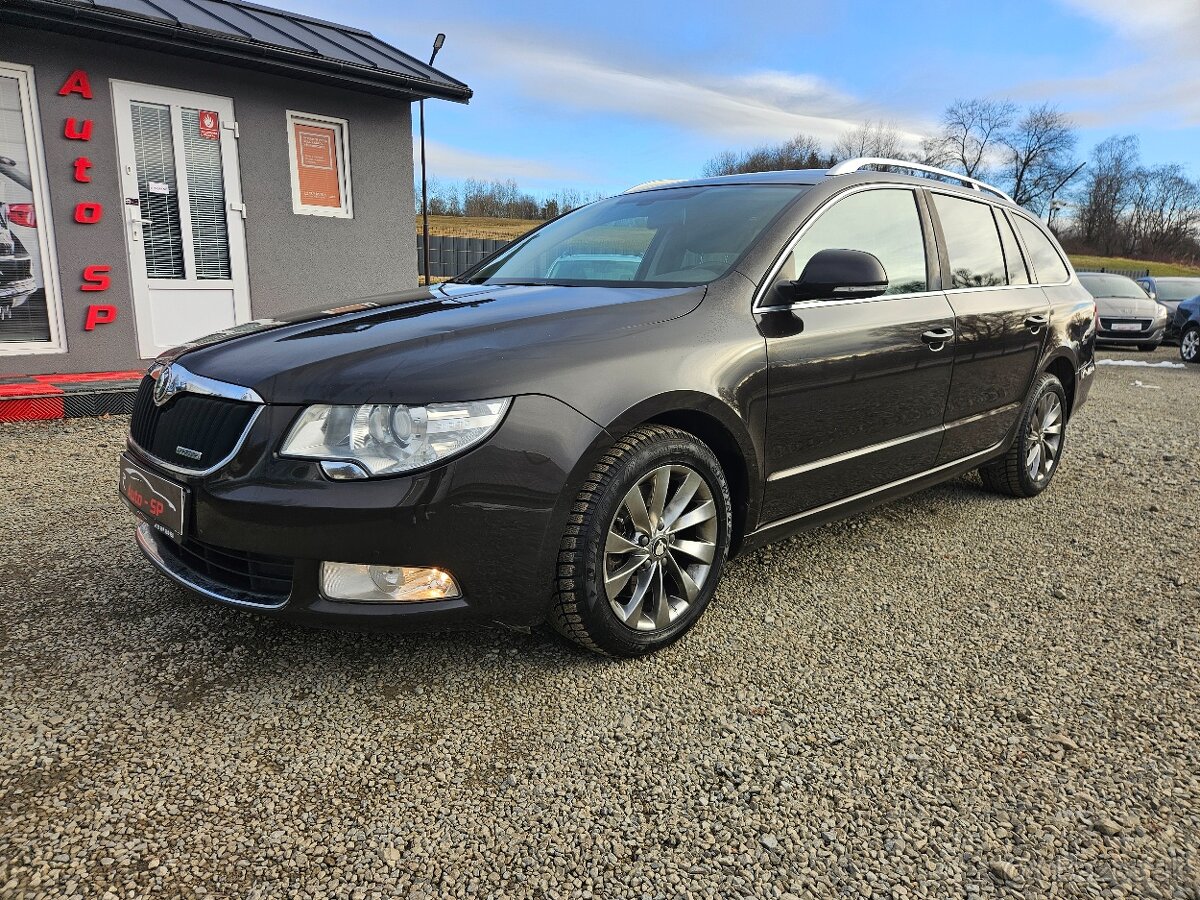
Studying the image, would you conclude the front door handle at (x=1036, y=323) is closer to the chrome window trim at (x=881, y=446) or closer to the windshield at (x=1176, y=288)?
the chrome window trim at (x=881, y=446)

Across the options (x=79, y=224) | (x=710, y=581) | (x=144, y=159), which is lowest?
(x=710, y=581)

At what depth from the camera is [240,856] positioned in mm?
1702

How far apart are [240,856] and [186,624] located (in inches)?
48.3

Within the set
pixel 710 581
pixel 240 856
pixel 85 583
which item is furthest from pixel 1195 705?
pixel 85 583

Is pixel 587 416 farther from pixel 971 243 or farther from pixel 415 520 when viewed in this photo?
pixel 971 243

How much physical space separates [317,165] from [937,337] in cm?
685

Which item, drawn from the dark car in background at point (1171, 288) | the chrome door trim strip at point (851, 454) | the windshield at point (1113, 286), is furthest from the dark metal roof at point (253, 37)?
the dark car in background at point (1171, 288)

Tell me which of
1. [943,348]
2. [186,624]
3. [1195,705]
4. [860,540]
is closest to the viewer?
[1195,705]

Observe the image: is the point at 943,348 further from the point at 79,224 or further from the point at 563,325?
the point at 79,224

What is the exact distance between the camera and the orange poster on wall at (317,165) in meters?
8.01

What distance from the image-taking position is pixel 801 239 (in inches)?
118

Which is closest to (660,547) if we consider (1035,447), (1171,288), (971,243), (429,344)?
(429,344)

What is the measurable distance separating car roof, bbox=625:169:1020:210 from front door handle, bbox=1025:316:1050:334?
74cm

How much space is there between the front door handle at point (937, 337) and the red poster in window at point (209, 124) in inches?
267
